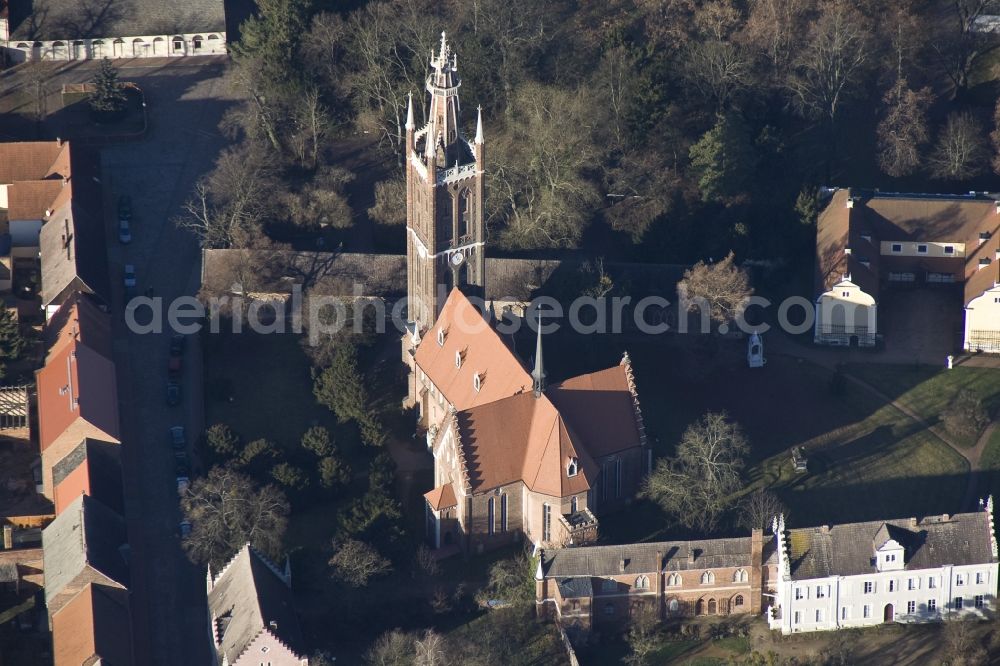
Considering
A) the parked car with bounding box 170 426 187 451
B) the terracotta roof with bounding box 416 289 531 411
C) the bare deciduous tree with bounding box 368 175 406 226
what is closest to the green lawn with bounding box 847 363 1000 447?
the terracotta roof with bounding box 416 289 531 411

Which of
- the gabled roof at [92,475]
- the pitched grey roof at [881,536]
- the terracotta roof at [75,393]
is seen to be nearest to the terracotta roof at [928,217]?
the pitched grey roof at [881,536]

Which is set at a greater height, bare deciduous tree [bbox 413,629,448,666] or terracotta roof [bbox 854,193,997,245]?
terracotta roof [bbox 854,193,997,245]

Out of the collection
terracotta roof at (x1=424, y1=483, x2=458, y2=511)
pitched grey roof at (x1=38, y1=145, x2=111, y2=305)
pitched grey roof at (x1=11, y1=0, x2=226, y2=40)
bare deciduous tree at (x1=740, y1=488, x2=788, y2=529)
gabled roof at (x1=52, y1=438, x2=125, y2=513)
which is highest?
pitched grey roof at (x1=11, y1=0, x2=226, y2=40)

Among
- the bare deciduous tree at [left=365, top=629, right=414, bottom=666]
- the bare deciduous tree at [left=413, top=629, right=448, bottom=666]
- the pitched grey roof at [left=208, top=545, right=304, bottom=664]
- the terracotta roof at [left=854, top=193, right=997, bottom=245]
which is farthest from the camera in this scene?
the terracotta roof at [left=854, top=193, right=997, bottom=245]

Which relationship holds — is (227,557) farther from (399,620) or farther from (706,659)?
(706,659)

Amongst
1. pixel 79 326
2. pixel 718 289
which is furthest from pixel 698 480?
pixel 79 326

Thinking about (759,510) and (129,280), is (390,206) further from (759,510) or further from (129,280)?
(759,510)

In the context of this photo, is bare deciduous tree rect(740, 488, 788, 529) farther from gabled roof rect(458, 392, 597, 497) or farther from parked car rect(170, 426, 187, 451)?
parked car rect(170, 426, 187, 451)
